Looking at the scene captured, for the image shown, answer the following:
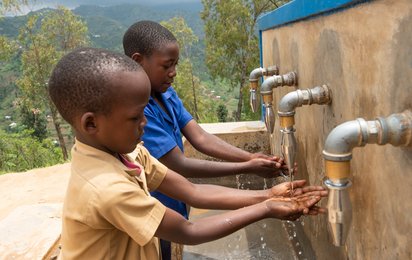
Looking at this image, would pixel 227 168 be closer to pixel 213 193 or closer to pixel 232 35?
pixel 213 193

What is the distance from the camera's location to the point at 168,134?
1781 mm

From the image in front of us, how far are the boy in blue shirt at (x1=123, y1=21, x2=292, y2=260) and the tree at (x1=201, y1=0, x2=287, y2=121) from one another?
1407cm

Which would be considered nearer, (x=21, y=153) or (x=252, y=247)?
(x=252, y=247)

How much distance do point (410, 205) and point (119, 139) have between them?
81cm

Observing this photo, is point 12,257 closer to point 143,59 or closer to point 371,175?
point 143,59

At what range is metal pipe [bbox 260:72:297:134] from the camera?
6.48 feet

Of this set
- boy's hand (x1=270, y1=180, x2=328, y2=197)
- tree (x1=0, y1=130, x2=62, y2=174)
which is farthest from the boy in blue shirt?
tree (x1=0, y1=130, x2=62, y2=174)

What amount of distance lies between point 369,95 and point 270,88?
0.80 meters

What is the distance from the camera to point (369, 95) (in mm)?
1204

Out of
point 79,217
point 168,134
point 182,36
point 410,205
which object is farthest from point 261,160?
point 182,36

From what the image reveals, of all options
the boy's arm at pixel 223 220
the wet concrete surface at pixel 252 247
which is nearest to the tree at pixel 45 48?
the wet concrete surface at pixel 252 247

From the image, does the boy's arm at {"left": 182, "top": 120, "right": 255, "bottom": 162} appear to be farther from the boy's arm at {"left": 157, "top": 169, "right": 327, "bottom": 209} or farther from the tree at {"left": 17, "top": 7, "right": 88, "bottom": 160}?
the tree at {"left": 17, "top": 7, "right": 88, "bottom": 160}

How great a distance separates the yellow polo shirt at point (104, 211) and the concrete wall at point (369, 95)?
2.24 ft

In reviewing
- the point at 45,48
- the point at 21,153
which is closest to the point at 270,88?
the point at 21,153
